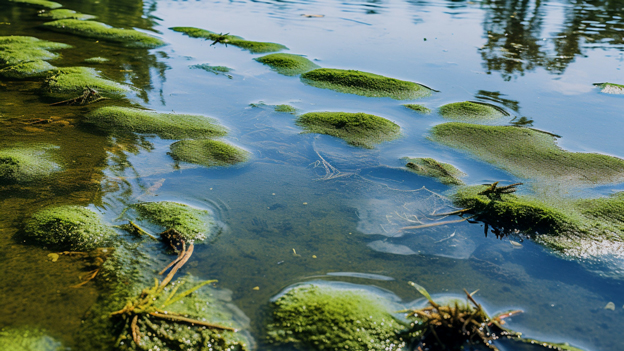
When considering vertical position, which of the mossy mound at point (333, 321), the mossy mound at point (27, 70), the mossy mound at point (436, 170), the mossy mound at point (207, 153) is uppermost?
the mossy mound at point (27, 70)

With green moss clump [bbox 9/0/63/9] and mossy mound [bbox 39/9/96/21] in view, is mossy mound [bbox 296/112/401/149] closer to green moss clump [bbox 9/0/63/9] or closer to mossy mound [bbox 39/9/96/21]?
mossy mound [bbox 39/9/96/21]

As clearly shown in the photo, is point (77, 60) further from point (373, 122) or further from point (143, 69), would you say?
point (373, 122)

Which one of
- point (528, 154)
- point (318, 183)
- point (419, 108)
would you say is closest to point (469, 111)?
point (419, 108)

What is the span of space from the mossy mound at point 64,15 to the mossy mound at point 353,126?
7937mm

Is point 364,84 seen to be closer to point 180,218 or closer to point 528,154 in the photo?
point 528,154

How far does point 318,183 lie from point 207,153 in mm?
1248

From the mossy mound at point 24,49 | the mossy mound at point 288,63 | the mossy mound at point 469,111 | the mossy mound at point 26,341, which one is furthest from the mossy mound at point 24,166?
the mossy mound at point 469,111

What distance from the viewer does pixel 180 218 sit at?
3125 millimetres

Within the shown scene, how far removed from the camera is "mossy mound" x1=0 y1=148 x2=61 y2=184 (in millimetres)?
3514

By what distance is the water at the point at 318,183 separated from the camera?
8.48 ft

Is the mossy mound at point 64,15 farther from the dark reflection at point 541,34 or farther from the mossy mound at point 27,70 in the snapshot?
the dark reflection at point 541,34

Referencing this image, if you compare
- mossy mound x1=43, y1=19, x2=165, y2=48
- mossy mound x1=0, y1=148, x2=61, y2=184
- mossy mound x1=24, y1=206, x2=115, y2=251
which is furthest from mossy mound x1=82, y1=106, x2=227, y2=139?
mossy mound x1=43, y1=19, x2=165, y2=48

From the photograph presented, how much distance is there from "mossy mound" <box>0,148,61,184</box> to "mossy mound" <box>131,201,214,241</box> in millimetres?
1054

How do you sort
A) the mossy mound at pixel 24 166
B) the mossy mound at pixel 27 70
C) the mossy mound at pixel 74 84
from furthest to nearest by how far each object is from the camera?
the mossy mound at pixel 27 70, the mossy mound at pixel 74 84, the mossy mound at pixel 24 166
